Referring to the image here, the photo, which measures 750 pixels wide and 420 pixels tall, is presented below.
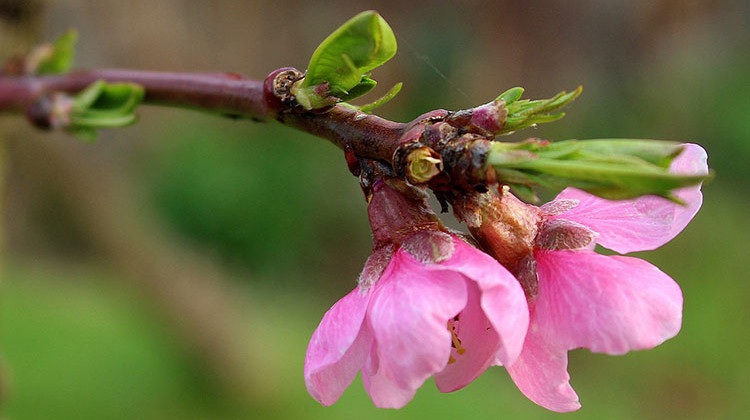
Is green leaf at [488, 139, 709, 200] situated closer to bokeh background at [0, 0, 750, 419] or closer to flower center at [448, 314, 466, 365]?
flower center at [448, 314, 466, 365]

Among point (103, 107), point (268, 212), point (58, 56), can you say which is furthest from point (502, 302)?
point (268, 212)

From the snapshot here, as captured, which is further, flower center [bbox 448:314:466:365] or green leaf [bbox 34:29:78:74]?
green leaf [bbox 34:29:78:74]

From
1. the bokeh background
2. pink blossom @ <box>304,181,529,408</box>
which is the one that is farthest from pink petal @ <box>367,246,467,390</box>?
the bokeh background

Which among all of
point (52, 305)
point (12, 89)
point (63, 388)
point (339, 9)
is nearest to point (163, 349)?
point (63, 388)

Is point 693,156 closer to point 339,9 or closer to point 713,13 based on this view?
point 339,9

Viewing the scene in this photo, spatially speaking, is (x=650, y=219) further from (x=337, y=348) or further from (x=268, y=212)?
(x=268, y=212)

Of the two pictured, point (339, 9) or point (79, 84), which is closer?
point (79, 84)
